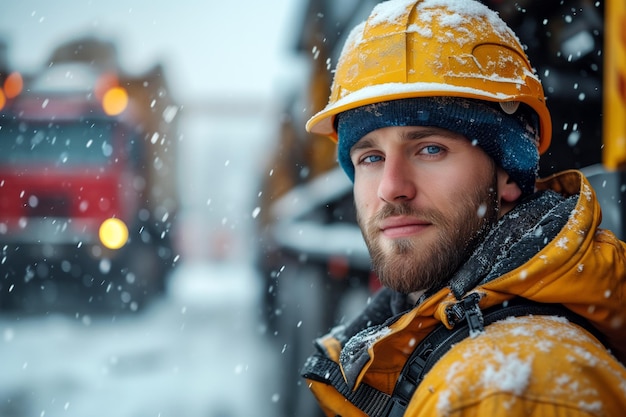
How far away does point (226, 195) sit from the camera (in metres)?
46.1

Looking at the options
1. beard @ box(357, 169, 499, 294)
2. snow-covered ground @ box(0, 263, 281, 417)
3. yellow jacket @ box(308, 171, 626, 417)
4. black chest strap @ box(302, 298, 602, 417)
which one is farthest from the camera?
snow-covered ground @ box(0, 263, 281, 417)

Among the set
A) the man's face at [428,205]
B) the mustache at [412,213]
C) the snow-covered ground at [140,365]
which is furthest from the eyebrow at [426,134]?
the snow-covered ground at [140,365]

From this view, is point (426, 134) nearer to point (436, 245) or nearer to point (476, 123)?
point (476, 123)

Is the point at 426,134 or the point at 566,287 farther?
the point at 426,134

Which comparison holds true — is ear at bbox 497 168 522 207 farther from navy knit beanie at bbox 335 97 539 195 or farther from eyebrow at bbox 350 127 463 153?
eyebrow at bbox 350 127 463 153

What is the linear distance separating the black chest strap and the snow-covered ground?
3.50 metres

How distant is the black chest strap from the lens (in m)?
1.57

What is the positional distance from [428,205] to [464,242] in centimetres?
15

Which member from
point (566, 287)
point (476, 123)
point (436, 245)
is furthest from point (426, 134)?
point (566, 287)

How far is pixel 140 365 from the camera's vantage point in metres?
6.45

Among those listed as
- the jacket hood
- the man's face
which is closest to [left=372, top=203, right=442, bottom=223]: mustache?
the man's face

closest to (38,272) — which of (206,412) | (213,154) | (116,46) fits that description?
(116,46)

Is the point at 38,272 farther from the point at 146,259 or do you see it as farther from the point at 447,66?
the point at 447,66

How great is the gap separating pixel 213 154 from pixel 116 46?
159ft
